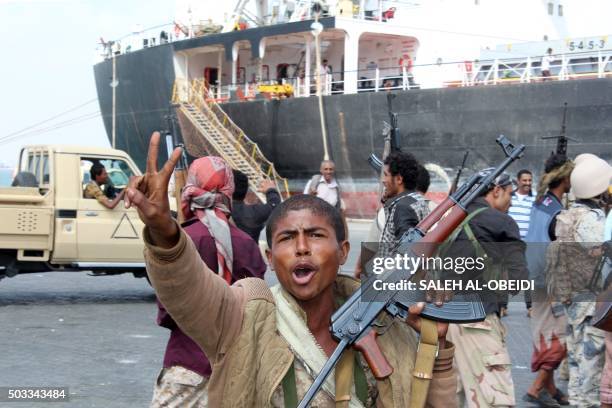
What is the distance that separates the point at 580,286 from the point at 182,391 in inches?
105

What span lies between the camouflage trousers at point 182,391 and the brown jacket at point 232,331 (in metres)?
1.61

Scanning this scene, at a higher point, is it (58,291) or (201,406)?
(201,406)

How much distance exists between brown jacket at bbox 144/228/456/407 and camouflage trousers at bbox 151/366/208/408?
161cm

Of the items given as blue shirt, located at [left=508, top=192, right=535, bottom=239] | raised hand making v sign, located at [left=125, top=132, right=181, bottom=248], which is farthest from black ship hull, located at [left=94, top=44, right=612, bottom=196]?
raised hand making v sign, located at [left=125, top=132, right=181, bottom=248]

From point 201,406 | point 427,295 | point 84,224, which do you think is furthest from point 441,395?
point 84,224

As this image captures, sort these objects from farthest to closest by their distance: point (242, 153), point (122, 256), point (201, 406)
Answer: point (242, 153)
point (122, 256)
point (201, 406)

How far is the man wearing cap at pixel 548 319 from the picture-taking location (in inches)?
255

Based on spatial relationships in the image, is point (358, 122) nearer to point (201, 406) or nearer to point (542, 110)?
point (542, 110)

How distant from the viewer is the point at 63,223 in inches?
428

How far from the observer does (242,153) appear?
29516 millimetres

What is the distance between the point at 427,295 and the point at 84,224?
29.0ft

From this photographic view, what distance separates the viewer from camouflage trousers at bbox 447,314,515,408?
4.61m

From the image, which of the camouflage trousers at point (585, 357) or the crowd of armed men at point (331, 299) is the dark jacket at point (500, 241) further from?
the camouflage trousers at point (585, 357)

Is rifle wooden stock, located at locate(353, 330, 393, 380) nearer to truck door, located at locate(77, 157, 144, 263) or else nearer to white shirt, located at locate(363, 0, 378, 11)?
truck door, located at locate(77, 157, 144, 263)
